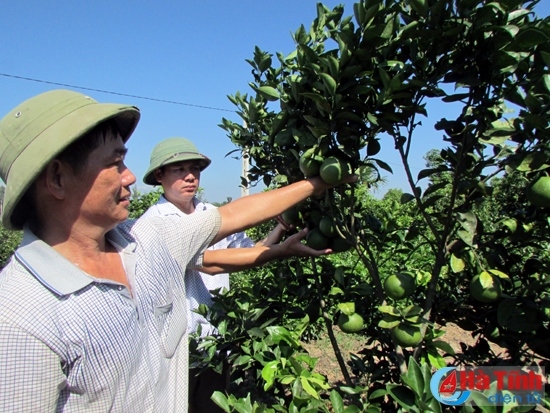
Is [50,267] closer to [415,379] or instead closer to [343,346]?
[415,379]

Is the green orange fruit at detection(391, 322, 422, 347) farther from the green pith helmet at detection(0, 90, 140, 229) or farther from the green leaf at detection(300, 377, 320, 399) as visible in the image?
the green pith helmet at detection(0, 90, 140, 229)

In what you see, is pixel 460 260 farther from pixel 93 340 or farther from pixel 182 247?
pixel 93 340

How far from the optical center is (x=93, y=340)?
1.06 metres

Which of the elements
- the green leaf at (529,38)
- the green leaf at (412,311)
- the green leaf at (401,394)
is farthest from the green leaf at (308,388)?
the green leaf at (529,38)

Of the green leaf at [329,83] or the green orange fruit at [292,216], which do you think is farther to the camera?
the green orange fruit at [292,216]

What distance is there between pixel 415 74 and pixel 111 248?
1067mm

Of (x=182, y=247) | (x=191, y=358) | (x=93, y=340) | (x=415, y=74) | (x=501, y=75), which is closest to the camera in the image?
(x=93, y=340)

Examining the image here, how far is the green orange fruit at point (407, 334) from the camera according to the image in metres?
1.36

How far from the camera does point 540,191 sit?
1.19 meters

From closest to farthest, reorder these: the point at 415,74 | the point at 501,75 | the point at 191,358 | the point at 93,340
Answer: the point at 93,340
the point at 501,75
the point at 415,74
the point at 191,358

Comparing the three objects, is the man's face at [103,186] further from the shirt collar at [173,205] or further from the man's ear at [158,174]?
the man's ear at [158,174]

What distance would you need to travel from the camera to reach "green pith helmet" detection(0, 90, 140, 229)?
103 centimetres

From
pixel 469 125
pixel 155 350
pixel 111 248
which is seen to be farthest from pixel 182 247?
pixel 469 125

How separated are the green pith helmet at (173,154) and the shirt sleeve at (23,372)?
61.7 inches
